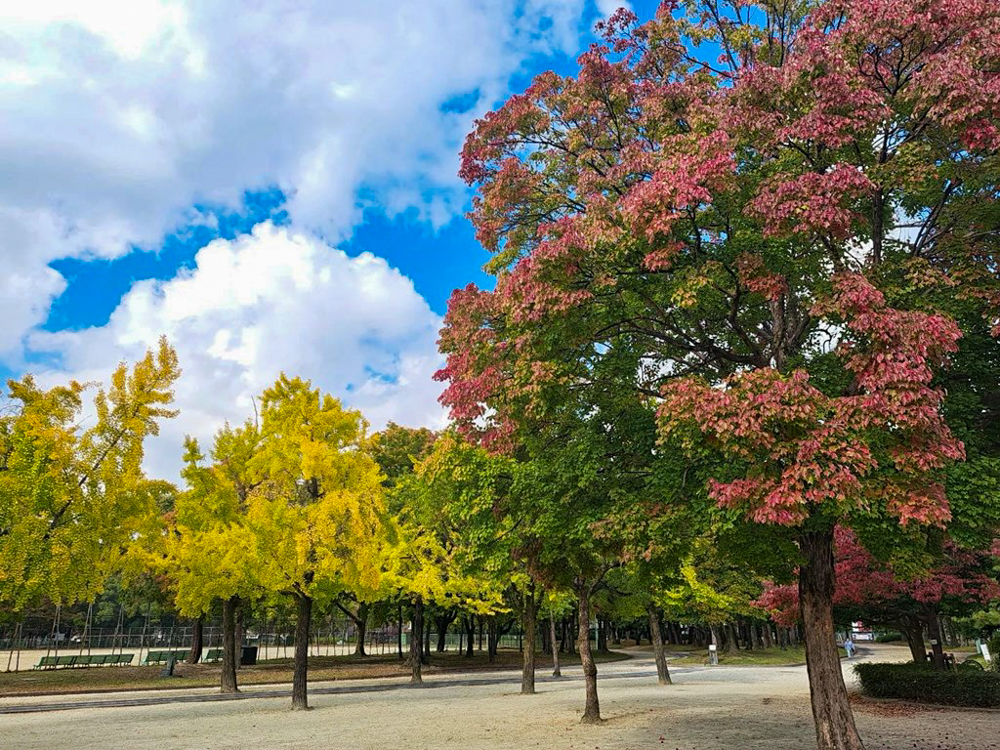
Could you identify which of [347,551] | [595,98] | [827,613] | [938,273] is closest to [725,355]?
[938,273]

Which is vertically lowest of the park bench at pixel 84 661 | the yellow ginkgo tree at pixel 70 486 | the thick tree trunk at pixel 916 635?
Result: the park bench at pixel 84 661

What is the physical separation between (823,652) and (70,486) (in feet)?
44.4

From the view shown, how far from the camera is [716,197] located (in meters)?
10.3

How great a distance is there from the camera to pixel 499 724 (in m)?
17.1

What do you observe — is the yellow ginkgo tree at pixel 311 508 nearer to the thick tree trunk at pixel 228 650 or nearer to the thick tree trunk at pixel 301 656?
the thick tree trunk at pixel 301 656

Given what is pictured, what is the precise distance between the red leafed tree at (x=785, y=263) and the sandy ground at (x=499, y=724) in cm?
481

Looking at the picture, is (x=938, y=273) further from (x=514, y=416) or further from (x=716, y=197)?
(x=514, y=416)

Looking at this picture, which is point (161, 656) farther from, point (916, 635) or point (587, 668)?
point (916, 635)

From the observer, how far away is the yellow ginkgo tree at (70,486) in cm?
1185

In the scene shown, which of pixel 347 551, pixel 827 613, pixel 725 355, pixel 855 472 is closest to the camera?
pixel 855 472

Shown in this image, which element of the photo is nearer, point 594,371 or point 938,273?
point 938,273

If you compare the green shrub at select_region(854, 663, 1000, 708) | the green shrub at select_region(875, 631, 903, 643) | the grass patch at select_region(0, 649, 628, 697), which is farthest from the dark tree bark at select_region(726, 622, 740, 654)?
the green shrub at select_region(875, 631, 903, 643)

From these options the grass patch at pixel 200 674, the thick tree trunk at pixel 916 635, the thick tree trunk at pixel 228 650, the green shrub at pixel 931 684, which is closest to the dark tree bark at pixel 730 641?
the grass patch at pixel 200 674

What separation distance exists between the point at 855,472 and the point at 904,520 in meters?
0.91
